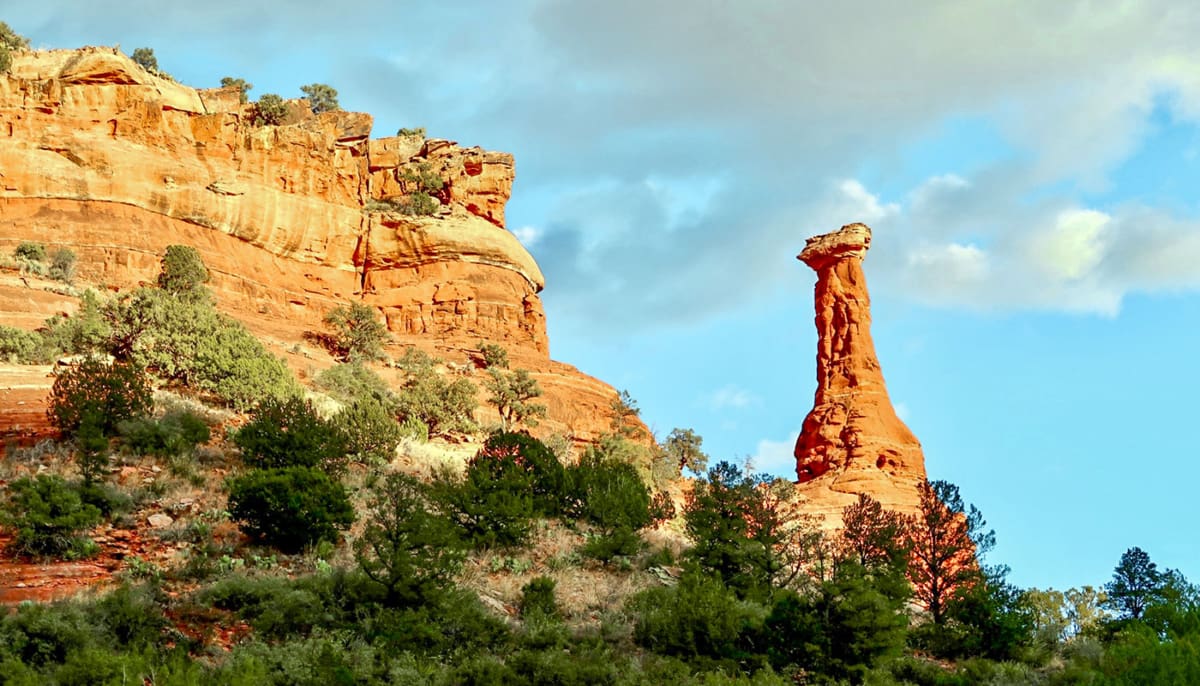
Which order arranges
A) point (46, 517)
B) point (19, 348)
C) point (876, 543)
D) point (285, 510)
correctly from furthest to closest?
point (19, 348) < point (876, 543) < point (285, 510) < point (46, 517)

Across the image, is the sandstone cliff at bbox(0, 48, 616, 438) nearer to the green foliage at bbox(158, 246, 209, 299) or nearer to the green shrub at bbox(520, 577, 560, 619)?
the green foliage at bbox(158, 246, 209, 299)

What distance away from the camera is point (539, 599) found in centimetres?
2306

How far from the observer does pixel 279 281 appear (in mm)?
59875

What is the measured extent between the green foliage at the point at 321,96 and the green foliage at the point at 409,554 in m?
61.3

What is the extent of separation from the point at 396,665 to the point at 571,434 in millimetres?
37694

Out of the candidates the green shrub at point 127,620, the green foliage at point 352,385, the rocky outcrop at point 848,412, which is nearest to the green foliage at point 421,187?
the green foliage at point 352,385

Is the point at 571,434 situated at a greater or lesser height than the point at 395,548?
greater

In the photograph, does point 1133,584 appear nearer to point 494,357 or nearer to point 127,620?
point 127,620

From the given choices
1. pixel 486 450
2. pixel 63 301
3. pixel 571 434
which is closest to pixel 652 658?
pixel 486 450

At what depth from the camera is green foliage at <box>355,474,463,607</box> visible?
69.2ft

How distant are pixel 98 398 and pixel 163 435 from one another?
1.80 metres

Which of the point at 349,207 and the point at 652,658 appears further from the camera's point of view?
the point at 349,207

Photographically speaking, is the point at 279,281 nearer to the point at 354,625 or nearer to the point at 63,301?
the point at 63,301

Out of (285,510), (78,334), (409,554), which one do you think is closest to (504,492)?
(285,510)
